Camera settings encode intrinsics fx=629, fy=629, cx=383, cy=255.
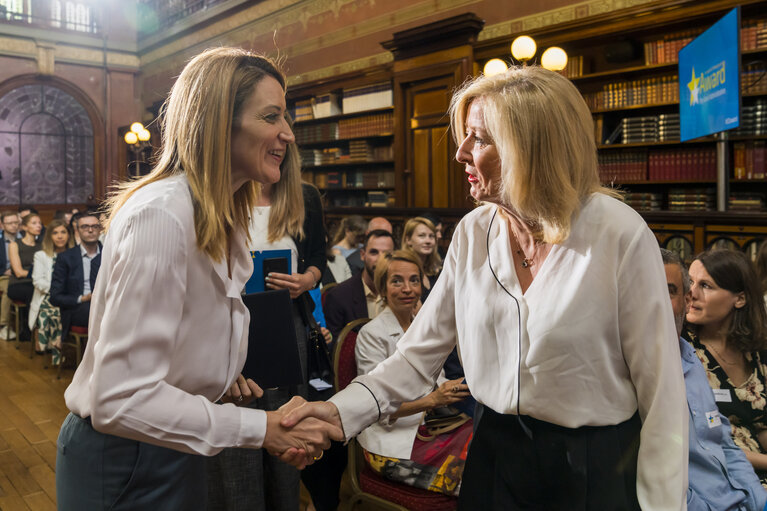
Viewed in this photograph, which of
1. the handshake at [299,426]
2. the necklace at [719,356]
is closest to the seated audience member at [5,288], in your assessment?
the handshake at [299,426]

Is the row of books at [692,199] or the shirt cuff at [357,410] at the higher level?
the row of books at [692,199]

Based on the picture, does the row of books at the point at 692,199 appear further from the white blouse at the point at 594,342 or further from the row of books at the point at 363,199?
the white blouse at the point at 594,342

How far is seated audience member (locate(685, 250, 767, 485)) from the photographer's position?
8.02 feet

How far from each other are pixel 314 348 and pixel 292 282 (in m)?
0.32

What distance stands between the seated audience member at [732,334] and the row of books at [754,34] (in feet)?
11.5

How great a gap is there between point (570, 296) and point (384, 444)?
1.42m

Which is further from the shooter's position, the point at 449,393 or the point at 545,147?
the point at 449,393

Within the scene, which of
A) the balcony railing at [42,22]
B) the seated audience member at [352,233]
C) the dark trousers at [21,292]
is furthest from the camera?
the balcony railing at [42,22]

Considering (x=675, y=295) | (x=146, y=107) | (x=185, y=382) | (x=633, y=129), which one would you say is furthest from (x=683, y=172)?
(x=146, y=107)

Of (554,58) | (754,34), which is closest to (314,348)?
(554,58)

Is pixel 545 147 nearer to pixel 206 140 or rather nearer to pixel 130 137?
pixel 206 140

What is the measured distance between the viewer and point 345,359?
2.65 metres

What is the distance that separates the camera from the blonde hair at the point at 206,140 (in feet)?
3.86

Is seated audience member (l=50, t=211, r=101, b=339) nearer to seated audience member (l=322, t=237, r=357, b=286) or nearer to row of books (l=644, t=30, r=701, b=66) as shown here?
seated audience member (l=322, t=237, r=357, b=286)
